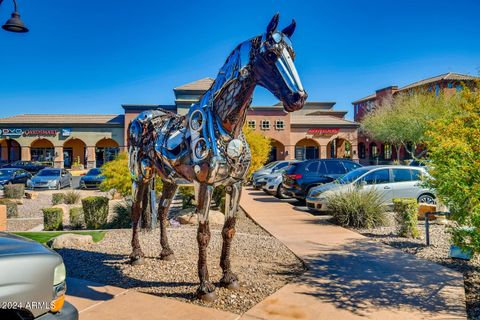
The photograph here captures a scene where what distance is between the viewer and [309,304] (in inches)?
163

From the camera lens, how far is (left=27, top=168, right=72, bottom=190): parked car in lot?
76.7 ft

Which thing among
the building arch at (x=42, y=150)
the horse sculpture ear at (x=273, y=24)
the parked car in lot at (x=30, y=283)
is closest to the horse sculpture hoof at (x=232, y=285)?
the parked car in lot at (x=30, y=283)

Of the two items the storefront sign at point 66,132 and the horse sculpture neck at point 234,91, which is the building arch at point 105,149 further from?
the horse sculpture neck at point 234,91

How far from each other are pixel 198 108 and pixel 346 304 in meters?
2.83

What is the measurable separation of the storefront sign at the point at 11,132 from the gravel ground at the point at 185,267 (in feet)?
138

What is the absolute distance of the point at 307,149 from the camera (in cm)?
4800

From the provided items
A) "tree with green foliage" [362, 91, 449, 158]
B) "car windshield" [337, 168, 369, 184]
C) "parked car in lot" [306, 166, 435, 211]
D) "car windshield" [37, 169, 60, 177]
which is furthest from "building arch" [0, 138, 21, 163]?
"car windshield" [337, 168, 369, 184]

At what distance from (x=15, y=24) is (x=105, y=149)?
41.2m

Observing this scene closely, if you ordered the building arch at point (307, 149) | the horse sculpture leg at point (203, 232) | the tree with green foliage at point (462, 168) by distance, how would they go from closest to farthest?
1. the horse sculpture leg at point (203, 232)
2. the tree with green foliage at point (462, 168)
3. the building arch at point (307, 149)

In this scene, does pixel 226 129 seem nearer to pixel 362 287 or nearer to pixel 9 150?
pixel 362 287

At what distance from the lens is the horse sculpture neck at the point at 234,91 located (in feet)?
12.9

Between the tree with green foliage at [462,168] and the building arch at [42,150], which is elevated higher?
the building arch at [42,150]

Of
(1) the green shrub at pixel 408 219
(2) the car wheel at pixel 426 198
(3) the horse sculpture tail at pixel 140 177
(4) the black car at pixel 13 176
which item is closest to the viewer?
(3) the horse sculpture tail at pixel 140 177

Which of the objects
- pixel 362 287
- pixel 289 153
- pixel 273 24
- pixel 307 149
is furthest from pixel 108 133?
pixel 273 24
